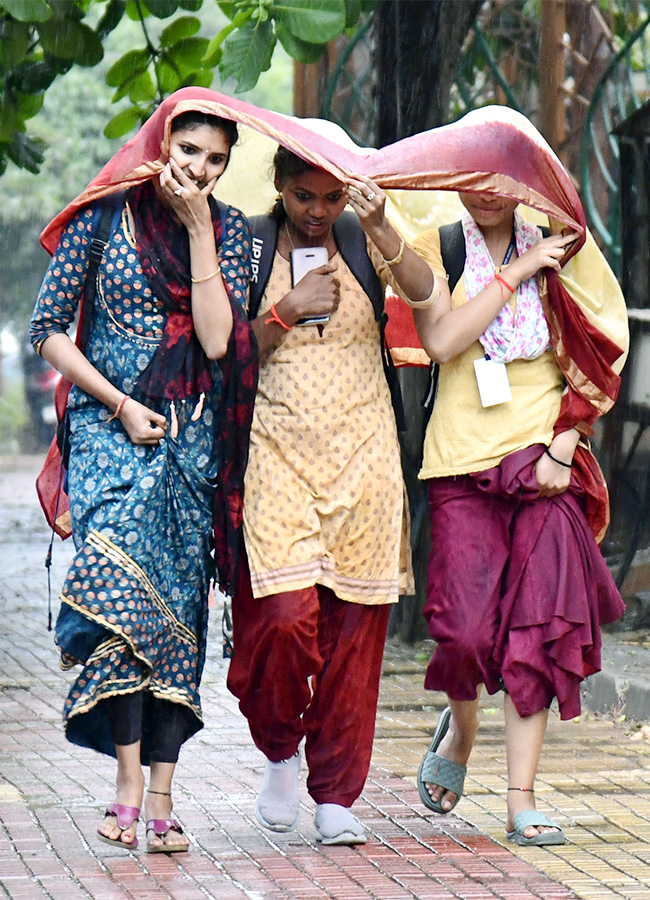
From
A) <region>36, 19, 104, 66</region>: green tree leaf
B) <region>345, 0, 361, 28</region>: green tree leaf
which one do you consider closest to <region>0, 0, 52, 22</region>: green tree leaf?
<region>36, 19, 104, 66</region>: green tree leaf

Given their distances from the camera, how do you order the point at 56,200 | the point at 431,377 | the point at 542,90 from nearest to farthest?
1. the point at 431,377
2. the point at 542,90
3. the point at 56,200

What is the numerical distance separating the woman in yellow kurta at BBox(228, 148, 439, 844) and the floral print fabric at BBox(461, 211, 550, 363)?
0.55ft

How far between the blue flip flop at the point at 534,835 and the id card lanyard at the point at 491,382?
121 cm

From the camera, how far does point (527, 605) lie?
175 inches

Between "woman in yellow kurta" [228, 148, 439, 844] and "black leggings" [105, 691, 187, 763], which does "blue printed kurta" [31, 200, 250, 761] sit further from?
"woman in yellow kurta" [228, 148, 439, 844]

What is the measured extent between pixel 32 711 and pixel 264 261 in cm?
290

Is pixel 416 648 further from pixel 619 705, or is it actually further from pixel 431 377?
pixel 431 377

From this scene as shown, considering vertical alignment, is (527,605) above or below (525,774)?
above

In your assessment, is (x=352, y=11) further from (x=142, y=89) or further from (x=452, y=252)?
(x=452, y=252)

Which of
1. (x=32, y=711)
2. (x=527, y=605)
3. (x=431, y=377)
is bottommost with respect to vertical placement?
(x=32, y=711)

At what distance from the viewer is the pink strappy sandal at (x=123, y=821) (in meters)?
4.14

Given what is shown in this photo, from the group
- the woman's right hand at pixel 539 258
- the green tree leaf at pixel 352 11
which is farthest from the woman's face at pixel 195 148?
the green tree leaf at pixel 352 11

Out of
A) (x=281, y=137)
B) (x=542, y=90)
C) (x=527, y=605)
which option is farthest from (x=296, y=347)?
(x=542, y=90)

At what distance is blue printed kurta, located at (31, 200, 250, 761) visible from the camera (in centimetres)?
407
